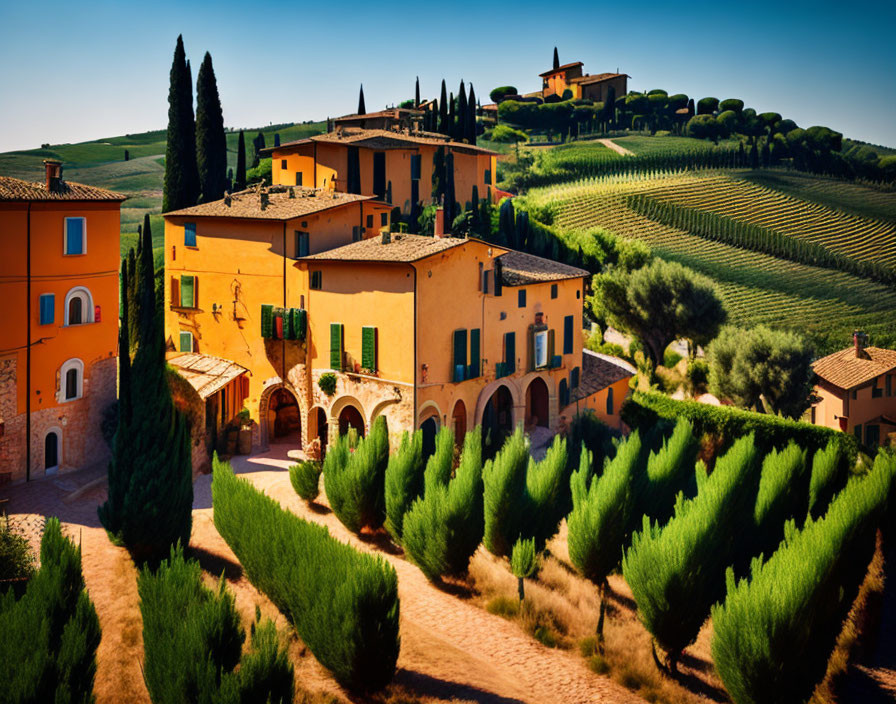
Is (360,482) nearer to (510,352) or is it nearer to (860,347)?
(510,352)

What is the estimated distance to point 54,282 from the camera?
76.3 ft

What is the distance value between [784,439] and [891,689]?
12.6m

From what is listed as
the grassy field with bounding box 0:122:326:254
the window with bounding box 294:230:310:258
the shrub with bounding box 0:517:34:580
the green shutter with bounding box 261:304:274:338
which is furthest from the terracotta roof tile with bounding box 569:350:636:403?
the grassy field with bounding box 0:122:326:254

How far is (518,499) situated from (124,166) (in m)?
76.2

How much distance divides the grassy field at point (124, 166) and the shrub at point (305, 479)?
46718 millimetres

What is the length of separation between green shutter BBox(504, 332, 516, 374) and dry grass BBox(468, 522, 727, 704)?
8320 millimetres

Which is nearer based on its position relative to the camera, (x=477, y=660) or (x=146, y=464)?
(x=477, y=660)

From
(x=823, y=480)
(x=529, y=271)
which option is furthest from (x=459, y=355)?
(x=823, y=480)

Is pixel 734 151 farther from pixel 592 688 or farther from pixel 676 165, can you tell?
pixel 592 688

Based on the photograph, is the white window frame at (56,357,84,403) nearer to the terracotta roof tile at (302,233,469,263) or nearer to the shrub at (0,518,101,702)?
the terracotta roof tile at (302,233,469,263)

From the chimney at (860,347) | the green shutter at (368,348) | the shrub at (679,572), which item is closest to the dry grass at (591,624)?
the shrub at (679,572)

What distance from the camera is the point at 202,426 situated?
84.7ft

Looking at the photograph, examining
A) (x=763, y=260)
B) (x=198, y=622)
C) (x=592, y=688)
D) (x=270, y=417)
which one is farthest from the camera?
(x=763, y=260)

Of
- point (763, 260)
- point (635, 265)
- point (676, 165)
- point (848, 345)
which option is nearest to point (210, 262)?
point (635, 265)
